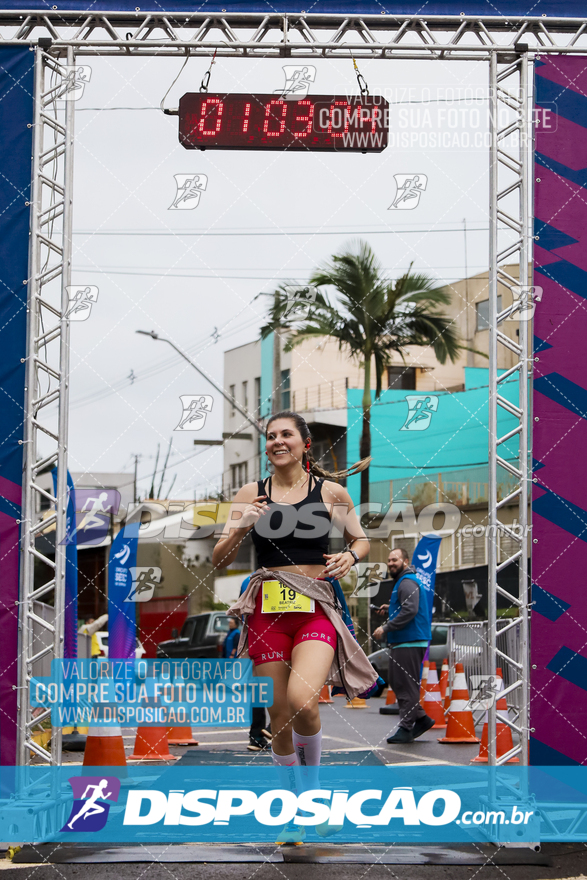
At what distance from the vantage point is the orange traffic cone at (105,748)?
21.1 feet

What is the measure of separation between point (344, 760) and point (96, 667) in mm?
3546

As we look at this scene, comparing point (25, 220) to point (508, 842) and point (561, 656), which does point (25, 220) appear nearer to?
point (561, 656)

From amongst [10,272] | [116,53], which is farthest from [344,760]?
[116,53]

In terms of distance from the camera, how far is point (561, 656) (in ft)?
17.6

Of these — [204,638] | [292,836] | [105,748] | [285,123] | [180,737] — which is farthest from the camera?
[204,638]

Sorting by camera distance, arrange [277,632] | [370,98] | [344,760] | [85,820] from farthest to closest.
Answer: [344,760], [370,98], [85,820], [277,632]
